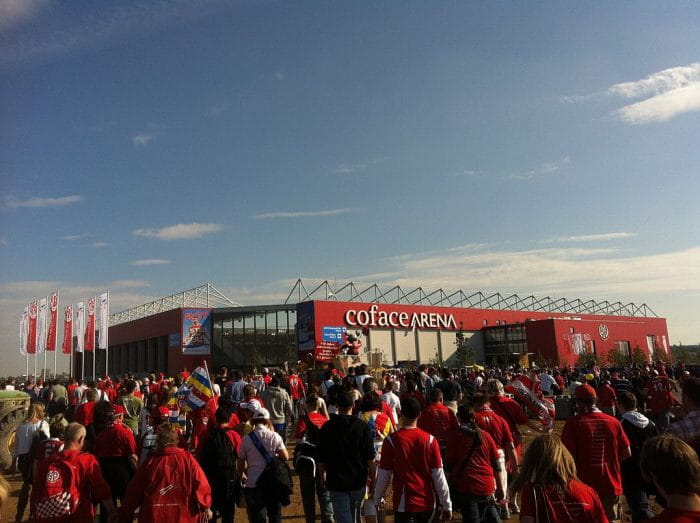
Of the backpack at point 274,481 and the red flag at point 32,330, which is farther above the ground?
the red flag at point 32,330

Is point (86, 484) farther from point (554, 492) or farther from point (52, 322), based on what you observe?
point (52, 322)

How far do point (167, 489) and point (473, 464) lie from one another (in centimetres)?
284

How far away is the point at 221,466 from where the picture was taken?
5844mm

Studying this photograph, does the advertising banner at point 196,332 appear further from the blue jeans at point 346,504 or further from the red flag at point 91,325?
the blue jeans at point 346,504

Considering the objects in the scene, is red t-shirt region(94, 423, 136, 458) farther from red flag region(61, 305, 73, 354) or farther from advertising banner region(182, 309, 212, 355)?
advertising banner region(182, 309, 212, 355)

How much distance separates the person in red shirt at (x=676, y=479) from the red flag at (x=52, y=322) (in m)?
38.0

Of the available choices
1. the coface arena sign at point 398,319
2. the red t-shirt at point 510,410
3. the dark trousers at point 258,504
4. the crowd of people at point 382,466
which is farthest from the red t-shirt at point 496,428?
the coface arena sign at point 398,319

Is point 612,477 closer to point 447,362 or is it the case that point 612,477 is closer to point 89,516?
point 89,516

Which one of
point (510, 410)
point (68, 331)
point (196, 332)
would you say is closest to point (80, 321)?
point (68, 331)

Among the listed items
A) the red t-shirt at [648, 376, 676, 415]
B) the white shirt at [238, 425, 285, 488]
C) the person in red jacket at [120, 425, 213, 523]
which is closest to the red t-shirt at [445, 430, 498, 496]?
the white shirt at [238, 425, 285, 488]

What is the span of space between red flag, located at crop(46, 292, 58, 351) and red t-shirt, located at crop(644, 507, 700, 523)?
1499 inches

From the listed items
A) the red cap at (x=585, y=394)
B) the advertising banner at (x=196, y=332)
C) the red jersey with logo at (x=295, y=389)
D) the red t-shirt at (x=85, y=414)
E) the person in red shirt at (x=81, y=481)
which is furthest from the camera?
the advertising banner at (x=196, y=332)

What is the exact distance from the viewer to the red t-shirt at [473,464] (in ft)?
16.6

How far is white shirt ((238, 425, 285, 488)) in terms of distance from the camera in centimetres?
556
